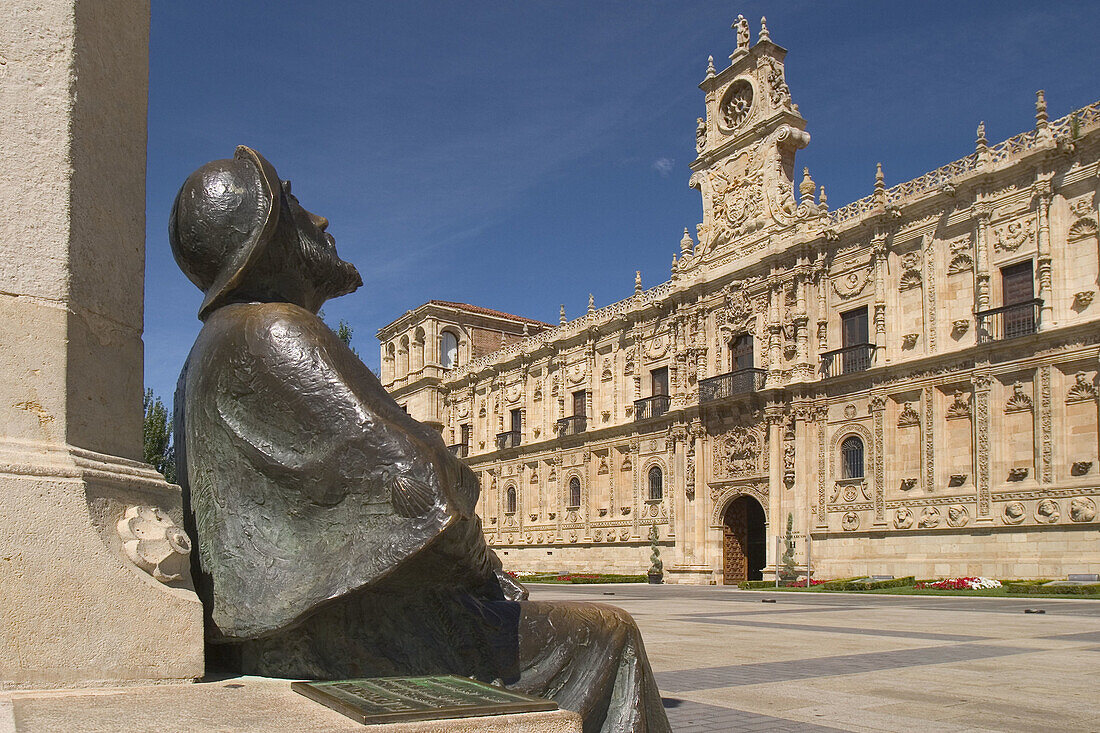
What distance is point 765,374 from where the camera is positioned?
28.3 m

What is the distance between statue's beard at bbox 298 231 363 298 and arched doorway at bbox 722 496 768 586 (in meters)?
28.0

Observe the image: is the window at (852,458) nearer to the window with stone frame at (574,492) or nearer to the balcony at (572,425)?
the balcony at (572,425)

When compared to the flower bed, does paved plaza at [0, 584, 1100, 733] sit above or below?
above

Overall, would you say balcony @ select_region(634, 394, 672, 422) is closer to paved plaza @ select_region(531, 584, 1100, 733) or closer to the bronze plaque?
paved plaza @ select_region(531, 584, 1100, 733)

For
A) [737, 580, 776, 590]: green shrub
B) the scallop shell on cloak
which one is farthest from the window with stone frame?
the scallop shell on cloak

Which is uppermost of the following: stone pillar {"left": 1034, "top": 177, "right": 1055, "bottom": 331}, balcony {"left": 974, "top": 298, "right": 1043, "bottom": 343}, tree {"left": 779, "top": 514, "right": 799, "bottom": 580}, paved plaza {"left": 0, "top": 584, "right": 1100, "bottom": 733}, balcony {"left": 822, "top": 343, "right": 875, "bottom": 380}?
stone pillar {"left": 1034, "top": 177, "right": 1055, "bottom": 331}

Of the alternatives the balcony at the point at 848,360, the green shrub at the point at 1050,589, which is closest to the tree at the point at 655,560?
the balcony at the point at 848,360

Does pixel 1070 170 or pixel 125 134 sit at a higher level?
pixel 1070 170

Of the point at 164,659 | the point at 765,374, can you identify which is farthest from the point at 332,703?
the point at 765,374

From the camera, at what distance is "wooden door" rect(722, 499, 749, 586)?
98.4 ft

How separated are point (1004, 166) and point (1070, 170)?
58.6 inches

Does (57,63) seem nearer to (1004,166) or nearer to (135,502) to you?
(135,502)

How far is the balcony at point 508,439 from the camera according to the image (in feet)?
137

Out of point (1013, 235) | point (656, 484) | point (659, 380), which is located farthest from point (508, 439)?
point (1013, 235)
